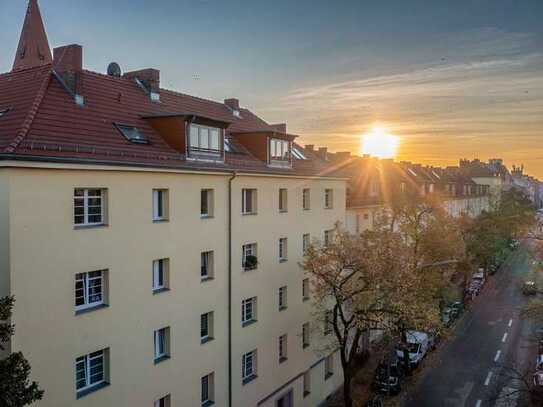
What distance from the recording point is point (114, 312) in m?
16.2

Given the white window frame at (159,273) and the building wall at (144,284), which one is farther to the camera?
the white window frame at (159,273)

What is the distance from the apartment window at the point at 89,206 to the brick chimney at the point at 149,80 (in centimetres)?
914

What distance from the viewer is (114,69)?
998 inches

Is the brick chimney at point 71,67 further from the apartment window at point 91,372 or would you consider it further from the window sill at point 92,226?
the apartment window at point 91,372

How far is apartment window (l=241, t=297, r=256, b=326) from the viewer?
23.0m

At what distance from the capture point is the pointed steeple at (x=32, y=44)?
4222 cm

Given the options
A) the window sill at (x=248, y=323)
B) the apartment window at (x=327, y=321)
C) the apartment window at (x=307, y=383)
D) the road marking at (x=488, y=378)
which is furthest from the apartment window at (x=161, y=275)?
the road marking at (x=488, y=378)

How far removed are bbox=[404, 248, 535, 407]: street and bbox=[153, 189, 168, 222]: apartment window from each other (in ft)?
54.8

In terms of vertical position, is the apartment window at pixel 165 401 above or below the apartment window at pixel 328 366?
above

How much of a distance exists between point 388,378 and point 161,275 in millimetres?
17457

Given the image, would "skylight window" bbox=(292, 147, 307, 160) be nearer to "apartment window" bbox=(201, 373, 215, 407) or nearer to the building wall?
the building wall

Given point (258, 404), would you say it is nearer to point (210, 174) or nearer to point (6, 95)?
point (210, 174)

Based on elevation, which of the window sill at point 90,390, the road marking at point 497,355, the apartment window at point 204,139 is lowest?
the road marking at point 497,355

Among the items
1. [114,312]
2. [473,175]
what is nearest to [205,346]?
[114,312]
